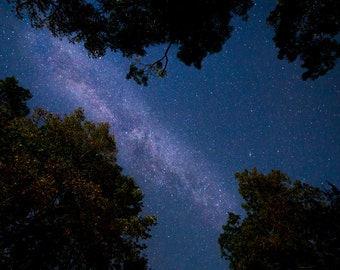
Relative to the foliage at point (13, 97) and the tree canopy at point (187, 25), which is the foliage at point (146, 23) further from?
the foliage at point (13, 97)

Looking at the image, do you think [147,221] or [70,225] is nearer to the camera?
[70,225]

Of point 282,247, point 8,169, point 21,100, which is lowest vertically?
point 8,169

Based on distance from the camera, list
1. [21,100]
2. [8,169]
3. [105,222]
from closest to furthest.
A: 1. [8,169]
2. [105,222]
3. [21,100]

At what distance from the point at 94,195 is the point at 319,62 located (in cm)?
1126

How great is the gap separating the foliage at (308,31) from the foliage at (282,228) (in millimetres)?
6560

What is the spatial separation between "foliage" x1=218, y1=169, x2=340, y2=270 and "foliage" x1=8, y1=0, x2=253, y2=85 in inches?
398

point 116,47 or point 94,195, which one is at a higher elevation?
point 116,47

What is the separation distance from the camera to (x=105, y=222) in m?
9.57

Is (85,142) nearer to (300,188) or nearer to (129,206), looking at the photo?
(129,206)

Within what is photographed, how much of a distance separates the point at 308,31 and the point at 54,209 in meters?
14.0

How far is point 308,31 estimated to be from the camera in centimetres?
868

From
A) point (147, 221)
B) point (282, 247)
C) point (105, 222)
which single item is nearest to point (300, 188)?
point (282, 247)

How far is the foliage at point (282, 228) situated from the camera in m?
10.7

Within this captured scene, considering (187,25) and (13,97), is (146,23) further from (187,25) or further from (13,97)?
(13,97)
